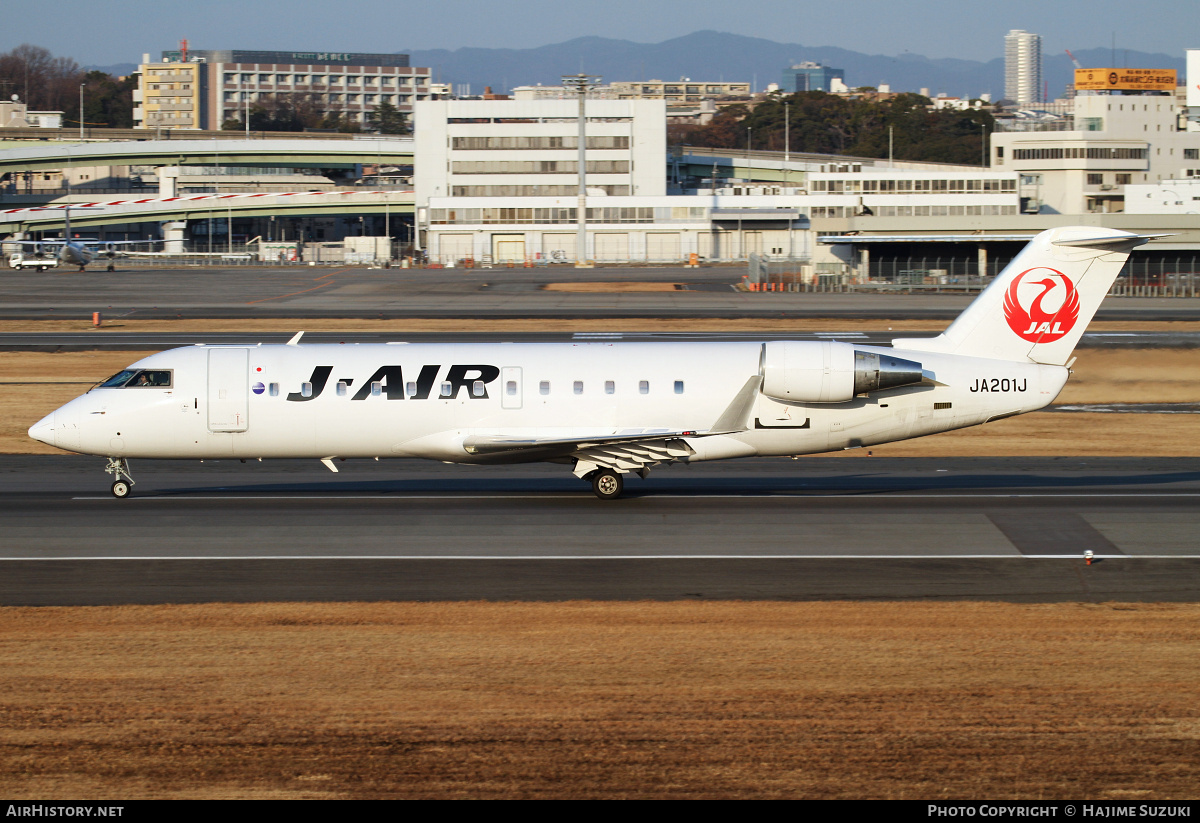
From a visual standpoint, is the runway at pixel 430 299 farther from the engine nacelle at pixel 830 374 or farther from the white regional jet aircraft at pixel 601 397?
the engine nacelle at pixel 830 374

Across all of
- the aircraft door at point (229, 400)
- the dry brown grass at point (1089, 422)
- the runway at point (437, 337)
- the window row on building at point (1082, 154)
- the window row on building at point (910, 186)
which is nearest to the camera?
the aircraft door at point (229, 400)

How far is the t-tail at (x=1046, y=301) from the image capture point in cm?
2602

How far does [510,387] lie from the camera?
25.8 metres

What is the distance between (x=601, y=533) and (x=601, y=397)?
3324 mm

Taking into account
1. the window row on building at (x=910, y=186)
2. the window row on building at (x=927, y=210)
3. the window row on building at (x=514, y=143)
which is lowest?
the window row on building at (x=927, y=210)

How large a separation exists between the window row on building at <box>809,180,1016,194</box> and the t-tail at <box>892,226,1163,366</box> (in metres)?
106

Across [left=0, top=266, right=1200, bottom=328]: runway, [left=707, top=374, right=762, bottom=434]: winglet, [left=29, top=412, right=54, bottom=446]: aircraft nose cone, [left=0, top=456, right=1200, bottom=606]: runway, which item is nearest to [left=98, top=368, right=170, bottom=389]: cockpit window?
[left=29, top=412, right=54, bottom=446]: aircraft nose cone

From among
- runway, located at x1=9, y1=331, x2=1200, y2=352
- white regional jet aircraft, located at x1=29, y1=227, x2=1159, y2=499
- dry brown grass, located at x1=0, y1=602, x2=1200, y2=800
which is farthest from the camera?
runway, located at x1=9, y1=331, x2=1200, y2=352

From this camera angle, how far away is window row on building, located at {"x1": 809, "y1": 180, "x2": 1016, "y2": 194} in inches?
4953

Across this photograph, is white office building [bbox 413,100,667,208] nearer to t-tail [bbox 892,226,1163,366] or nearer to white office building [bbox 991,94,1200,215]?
white office building [bbox 991,94,1200,215]

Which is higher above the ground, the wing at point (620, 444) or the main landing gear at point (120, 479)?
the wing at point (620, 444)

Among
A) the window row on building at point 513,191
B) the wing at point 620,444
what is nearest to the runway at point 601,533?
the wing at point 620,444

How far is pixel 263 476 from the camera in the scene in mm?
31047

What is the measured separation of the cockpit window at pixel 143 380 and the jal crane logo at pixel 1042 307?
61.5 ft
